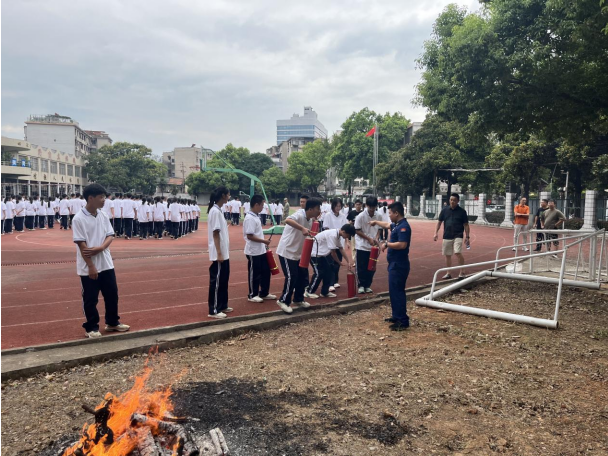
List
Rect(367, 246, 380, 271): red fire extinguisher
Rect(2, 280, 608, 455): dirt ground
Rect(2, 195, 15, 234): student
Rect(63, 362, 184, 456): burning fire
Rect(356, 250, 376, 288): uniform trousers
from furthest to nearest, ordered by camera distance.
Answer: Rect(2, 195, 15, 234): student, Rect(356, 250, 376, 288): uniform trousers, Rect(367, 246, 380, 271): red fire extinguisher, Rect(2, 280, 608, 455): dirt ground, Rect(63, 362, 184, 456): burning fire

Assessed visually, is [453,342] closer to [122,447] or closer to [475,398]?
[475,398]

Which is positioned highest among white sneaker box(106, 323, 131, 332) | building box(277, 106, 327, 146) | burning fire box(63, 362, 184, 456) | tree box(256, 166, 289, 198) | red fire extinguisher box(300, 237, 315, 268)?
building box(277, 106, 327, 146)

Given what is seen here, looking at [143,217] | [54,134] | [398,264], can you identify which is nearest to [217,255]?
[398,264]

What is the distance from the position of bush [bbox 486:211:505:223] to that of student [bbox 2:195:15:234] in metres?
28.5

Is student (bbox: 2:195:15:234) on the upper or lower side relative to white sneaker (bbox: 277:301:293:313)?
upper

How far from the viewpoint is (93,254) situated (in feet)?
16.2

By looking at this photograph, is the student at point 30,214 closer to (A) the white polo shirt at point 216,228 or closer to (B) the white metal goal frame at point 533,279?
(A) the white polo shirt at point 216,228

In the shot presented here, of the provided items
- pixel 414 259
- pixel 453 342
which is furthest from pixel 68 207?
pixel 453 342

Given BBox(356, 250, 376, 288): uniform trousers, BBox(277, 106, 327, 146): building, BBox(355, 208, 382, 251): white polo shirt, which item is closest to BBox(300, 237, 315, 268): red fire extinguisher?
BBox(355, 208, 382, 251): white polo shirt

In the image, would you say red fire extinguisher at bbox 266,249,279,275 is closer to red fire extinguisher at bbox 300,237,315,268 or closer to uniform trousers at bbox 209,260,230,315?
red fire extinguisher at bbox 300,237,315,268

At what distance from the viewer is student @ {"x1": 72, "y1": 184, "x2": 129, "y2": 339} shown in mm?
4910

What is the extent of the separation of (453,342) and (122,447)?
4067mm

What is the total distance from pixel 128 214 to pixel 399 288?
48.9 ft

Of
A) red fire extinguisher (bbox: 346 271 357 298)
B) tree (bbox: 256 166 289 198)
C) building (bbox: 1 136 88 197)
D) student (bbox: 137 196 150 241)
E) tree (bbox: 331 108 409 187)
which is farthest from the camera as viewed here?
tree (bbox: 256 166 289 198)
